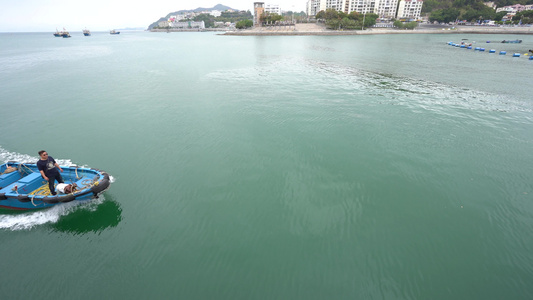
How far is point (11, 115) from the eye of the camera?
25.0 m

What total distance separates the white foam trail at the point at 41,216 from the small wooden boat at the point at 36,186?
1.20 ft

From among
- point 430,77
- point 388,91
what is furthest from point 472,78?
point 388,91

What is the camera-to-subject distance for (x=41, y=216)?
464 inches

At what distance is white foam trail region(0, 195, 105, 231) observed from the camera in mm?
11391

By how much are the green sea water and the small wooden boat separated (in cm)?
82

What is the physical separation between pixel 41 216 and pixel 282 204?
39.7ft

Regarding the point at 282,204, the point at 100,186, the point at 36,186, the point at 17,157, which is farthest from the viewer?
the point at 17,157

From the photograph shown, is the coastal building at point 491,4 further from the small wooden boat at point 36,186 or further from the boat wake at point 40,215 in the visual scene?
the boat wake at point 40,215

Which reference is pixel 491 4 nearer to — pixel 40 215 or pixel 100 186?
pixel 100 186

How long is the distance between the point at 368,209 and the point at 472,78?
40.3 metres

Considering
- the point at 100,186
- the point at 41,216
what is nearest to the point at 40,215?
the point at 41,216

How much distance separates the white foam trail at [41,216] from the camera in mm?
11391

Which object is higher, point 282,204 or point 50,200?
point 50,200

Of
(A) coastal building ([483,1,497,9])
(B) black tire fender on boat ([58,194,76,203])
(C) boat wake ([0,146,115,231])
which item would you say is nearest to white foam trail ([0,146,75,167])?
(C) boat wake ([0,146,115,231])
